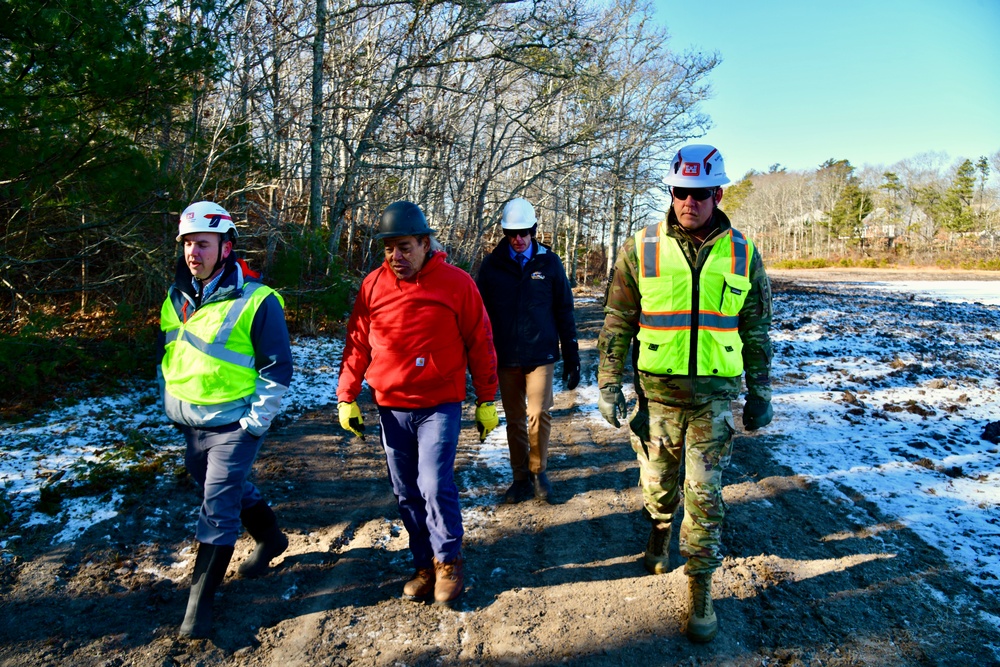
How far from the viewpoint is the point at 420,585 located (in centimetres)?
349

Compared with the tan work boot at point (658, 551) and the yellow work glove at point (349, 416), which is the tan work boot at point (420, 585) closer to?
Answer: the yellow work glove at point (349, 416)

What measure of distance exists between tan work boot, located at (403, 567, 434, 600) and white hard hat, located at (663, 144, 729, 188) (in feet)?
8.34

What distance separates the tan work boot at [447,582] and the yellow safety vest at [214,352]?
1436 mm

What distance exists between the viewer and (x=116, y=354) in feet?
20.9

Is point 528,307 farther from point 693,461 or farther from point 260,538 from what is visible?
point 260,538

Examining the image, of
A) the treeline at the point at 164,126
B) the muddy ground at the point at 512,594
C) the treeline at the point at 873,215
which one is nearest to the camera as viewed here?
the muddy ground at the point at 512,594

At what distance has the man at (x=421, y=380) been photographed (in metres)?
3.40

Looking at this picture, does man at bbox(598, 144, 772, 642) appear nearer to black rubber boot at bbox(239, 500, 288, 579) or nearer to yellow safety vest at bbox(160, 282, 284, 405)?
yellow safety vest at bbox(160, 282, 284, 405)

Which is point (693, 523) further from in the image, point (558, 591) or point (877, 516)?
point (877, 516)

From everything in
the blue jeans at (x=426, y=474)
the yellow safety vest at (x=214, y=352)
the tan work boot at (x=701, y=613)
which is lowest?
the tan work boot at (x=701, y=613)

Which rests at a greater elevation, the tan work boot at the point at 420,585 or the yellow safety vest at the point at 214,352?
the yellow safety vest at the point at 214,352

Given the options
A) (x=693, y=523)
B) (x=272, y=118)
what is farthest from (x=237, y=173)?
(x=693, y=523)

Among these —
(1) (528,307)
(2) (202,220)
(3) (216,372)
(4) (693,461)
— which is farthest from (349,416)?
(4) (693,461)

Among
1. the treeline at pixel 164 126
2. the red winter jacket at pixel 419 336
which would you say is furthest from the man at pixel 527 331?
the treeline at pixel 164 126
